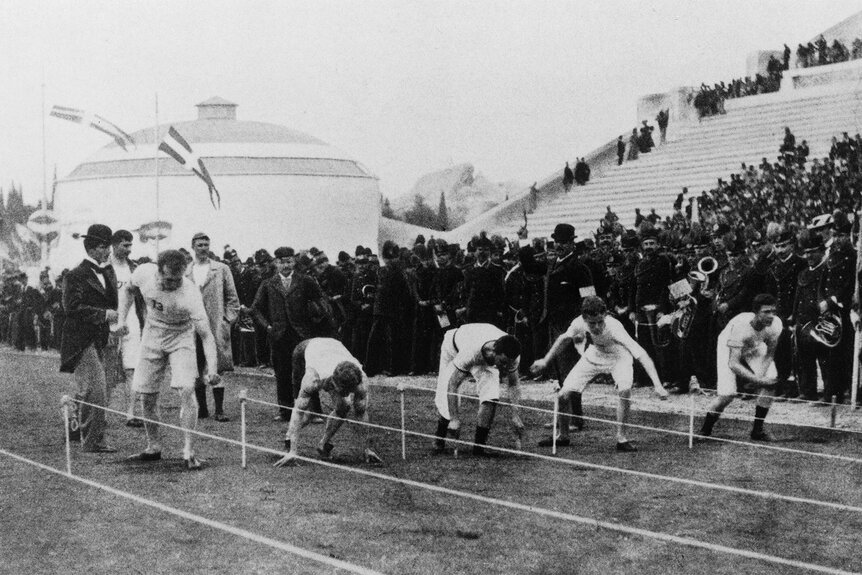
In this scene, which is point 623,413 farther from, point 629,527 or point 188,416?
point 188,416

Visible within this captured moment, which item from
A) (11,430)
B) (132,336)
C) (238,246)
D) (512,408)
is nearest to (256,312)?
(132,336)

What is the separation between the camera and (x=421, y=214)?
58.7 meters

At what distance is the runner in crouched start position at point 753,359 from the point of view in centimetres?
1225

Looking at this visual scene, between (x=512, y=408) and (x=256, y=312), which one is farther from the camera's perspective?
(x=256, y=312)

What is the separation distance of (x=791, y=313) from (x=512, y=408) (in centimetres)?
459

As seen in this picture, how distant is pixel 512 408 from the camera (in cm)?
1176

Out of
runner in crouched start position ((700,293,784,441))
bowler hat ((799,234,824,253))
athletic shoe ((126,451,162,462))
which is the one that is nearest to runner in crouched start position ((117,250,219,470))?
athletic shoe ((126,451,162,462))

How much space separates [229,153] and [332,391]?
33788 mm

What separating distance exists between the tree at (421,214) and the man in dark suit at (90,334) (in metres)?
44.9

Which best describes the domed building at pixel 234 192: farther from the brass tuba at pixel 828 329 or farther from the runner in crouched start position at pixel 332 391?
the runner in crouched start position at pixel 332 391

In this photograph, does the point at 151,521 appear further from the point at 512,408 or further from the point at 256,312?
the point at 256,312

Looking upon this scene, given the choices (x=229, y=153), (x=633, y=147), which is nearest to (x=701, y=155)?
(x=633, y=147)

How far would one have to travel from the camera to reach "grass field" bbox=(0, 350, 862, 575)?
748 centimetres

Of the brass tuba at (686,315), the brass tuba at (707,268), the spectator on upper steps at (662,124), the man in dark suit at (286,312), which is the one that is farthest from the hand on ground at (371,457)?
the spectator on upper steps at (662,124)
